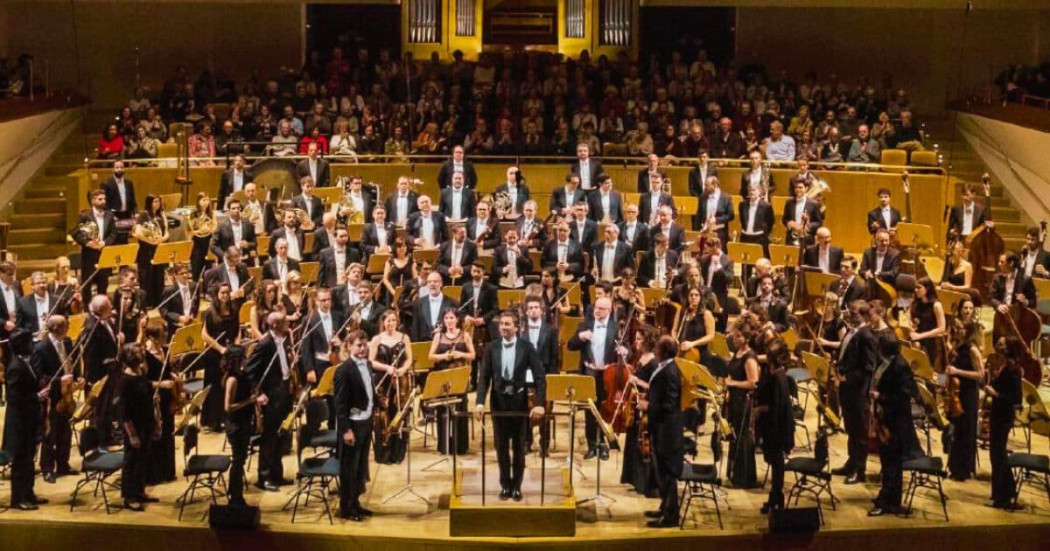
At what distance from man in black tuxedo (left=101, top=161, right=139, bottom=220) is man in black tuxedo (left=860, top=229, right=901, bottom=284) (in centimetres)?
742

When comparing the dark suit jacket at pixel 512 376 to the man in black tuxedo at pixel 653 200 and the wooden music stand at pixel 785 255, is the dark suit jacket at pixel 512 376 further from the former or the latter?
the man in black tuxedo at pixel 653 200

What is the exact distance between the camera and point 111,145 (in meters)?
16.9

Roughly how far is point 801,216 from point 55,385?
24.6 feet

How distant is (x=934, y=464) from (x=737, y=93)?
9.08m

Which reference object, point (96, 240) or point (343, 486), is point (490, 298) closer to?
point (343, 486)

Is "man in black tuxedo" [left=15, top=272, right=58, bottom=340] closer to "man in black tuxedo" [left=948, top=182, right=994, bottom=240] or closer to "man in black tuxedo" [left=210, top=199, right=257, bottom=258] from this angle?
"man in black tuxedo" [left=210, top=199, right=257, bottom=258]

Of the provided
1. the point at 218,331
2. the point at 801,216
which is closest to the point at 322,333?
the point at 218,331

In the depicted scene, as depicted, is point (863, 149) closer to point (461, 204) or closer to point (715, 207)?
point (715, 207)

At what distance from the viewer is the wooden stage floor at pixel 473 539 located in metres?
9.69

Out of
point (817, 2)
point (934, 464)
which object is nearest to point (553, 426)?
point (934, 464)

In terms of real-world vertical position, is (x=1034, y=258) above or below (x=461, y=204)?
below

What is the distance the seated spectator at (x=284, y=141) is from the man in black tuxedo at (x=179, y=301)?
4.97m

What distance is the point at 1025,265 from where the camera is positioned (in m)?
13.1

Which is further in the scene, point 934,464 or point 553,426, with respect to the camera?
point 553,426
